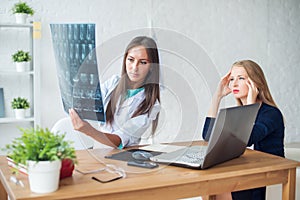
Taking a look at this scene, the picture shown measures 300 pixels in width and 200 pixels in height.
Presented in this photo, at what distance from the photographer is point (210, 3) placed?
4012 mm

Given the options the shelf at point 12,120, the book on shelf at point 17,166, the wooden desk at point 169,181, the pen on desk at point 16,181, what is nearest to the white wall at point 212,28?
the shelf at point 12,120

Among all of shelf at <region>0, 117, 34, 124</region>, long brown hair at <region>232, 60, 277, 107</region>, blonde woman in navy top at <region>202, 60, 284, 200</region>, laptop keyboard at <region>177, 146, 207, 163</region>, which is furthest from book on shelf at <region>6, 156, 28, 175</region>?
shelf at <region>0, 117, 34, 124</region>

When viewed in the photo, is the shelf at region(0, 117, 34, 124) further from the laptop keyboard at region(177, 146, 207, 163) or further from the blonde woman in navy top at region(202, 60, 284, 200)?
the laptop keyboard at region(177, 146, 207, 163)

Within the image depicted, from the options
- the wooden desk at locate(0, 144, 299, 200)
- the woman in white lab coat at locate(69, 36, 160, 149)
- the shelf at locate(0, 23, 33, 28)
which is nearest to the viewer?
the wooden desk at locate(0, 144, 299, 200)

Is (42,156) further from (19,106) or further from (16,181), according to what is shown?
(19,106)

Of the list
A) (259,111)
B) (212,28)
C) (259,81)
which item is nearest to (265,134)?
(259,111)

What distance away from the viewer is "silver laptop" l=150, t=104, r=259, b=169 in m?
1.56

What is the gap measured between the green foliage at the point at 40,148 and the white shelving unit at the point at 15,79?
2.14 m

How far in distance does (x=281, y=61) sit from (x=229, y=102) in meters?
0.78

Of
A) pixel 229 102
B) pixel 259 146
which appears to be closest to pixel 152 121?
pixel 259 146

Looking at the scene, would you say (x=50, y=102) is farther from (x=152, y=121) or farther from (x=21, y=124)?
(x=152, y=121)

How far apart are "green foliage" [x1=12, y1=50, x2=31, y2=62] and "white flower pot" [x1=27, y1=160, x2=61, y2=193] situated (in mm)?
2195

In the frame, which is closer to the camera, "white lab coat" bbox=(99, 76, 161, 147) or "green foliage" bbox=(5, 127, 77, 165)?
"green foliage" bbox=(5, 127, 77, 165)

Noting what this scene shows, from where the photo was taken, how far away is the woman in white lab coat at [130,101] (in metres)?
1.86
